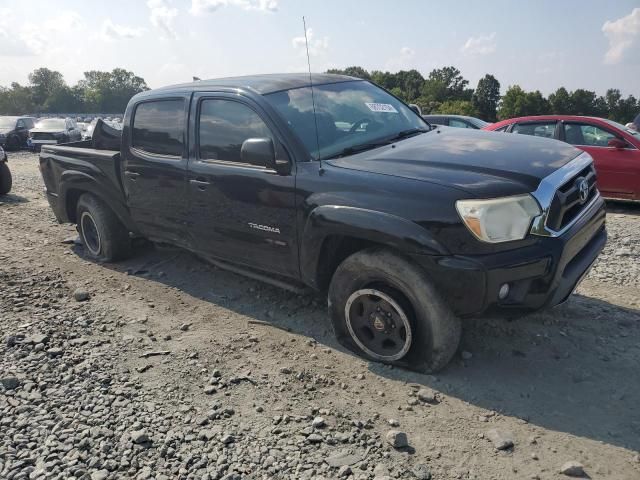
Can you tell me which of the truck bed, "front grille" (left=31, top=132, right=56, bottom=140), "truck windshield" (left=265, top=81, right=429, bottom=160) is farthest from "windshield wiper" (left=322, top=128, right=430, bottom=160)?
"front grille" (left=31, top=132, right=56, bottom=140)

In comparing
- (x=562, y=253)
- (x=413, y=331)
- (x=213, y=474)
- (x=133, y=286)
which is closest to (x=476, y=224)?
(x=562, y=253)

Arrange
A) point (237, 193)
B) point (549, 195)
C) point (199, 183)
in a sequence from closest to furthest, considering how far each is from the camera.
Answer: point (549, 195), point (237, 193), point (199, 183)

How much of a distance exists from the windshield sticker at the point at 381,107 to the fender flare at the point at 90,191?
264cm

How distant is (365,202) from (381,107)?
1.49 m

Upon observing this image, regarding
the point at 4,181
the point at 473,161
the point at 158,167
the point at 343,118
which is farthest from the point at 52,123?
the point at 473,161

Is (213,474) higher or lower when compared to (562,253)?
lower

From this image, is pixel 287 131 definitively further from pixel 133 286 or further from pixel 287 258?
pixel 133 286

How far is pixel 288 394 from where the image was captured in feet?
10.8

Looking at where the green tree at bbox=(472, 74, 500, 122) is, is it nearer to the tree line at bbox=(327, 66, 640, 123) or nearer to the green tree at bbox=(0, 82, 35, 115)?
the tree line at bbox=(327, 66, 640, 123)

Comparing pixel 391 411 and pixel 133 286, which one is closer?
pixel 391 411

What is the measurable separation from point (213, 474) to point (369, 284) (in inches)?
57.9

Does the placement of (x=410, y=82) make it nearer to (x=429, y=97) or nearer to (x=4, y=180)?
(x=429, y=97)

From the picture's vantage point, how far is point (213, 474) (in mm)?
2604

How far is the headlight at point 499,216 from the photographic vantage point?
294cm
